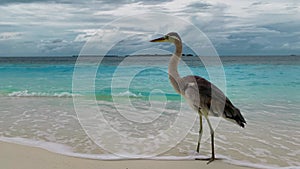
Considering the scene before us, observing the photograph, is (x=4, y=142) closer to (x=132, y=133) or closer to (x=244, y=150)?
(x=132, y=133)

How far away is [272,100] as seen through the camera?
9508 mm

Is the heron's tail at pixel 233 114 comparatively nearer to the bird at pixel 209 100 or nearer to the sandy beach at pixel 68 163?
the bird at pixel 209 100

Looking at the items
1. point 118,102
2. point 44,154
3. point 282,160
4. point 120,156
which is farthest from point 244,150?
point 118,102

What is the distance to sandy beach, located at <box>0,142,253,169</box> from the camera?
11.9 ft

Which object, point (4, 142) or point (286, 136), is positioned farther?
point (286, 136)

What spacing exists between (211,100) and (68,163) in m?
1.78

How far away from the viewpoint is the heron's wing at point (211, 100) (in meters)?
3.98

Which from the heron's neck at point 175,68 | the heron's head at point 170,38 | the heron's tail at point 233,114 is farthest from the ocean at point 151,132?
the heron's head at point 170,38

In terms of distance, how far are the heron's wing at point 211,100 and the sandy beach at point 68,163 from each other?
57 centimetres

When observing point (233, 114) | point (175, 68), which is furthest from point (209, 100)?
point (175, 68)

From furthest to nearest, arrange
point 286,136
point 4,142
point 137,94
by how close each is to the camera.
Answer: point 137,94 → point 286,136 → point 4,142

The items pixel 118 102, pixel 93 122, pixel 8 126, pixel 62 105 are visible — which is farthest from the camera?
pixel 118 102

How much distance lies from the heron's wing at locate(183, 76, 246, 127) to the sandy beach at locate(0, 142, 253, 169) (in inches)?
22.5

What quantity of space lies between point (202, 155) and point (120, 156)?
1.06m
